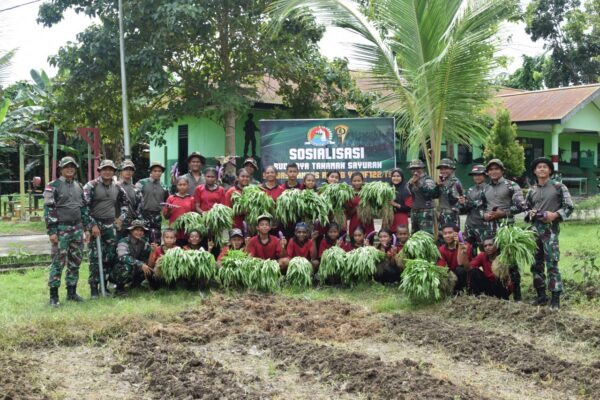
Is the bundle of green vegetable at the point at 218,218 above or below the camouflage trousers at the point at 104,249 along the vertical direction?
above

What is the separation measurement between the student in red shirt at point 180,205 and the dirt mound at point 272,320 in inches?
53.6

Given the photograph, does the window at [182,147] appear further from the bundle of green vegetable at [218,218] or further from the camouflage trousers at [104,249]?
the camouflage trousers at [104,249]

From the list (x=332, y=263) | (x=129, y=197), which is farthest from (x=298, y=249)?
(x=129, y=197)

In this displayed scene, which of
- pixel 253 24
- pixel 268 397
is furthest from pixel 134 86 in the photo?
pixel 268 397

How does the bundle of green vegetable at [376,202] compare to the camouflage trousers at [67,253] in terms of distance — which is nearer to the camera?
the camouflage trousers at [67,253]

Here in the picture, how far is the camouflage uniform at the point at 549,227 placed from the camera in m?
7.61

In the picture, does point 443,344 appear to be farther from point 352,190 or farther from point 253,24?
point 253,24

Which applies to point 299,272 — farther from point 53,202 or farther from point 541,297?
point 53,202

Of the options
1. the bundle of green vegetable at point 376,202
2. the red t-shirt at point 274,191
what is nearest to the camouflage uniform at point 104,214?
the red t-shirt at point 274,191

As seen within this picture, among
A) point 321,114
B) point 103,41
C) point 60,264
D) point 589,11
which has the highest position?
point 589,11

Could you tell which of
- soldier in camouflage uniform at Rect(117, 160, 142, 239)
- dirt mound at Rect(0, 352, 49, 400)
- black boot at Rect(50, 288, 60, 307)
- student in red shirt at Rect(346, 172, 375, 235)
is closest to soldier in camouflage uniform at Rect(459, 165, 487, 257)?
student in red shirt at Rect(346, 172, 375, 235)

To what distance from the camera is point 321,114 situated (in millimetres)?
15961

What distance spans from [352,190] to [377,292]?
1.62 meters

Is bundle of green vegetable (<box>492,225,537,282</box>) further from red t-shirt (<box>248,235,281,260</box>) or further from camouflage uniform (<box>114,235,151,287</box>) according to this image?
camouflage uniform (<box>114,235,151,287</box>)
